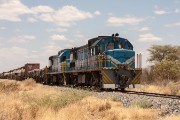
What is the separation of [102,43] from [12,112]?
12872mm

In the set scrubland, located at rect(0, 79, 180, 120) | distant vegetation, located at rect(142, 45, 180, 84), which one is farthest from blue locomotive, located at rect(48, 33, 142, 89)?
distant vegetation, located at rect(142, 45, 180, 84)

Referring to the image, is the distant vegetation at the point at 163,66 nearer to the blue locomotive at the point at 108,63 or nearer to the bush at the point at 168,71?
the bush at the point at 168,71

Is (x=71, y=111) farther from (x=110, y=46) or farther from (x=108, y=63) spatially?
(x=110, y=46)

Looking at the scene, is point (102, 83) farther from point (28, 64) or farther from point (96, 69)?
point (28, 64)

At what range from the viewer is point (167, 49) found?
57094 mm

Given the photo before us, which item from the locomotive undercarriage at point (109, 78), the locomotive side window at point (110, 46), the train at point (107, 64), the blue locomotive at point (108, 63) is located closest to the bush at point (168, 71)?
the train at point (107, 64)

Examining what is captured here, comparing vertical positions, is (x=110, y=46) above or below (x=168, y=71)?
above

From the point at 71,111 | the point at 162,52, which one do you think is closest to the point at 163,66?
the point at 162,52

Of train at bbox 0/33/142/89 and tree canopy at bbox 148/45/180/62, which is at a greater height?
tree canopy at bbox 148/45/180/62

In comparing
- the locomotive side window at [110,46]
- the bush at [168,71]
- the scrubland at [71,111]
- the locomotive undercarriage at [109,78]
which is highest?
the locomotive side window at [110,46]

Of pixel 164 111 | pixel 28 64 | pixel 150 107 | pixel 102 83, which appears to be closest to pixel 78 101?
pixel 150 107

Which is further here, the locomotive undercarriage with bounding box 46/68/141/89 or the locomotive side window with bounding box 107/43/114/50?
the locomotive side window with bounding box 107/43/114/50

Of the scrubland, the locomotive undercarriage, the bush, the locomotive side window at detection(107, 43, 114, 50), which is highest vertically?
the locomotive side window at detection(107, 43, 114, 50)

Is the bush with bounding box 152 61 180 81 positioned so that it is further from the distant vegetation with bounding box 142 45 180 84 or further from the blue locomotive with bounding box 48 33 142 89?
the blue locomotive with bounding box 48 33 142 89
